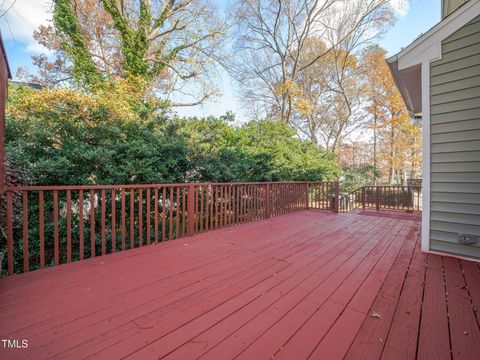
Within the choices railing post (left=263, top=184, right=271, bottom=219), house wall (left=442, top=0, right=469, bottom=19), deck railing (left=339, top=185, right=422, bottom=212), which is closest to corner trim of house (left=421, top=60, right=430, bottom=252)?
house wall (left=442, top=0, right=469, bottom=19)

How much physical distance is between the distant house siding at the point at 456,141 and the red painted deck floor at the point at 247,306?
0.42 metres

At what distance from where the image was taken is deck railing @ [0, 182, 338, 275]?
245 cm

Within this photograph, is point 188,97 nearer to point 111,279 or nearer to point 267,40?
point 267,40

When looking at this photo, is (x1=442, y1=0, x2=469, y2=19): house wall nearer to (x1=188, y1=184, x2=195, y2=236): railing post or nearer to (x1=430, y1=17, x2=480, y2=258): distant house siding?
(x1=430, y1=17, x2=480, y2=258): distant house siding

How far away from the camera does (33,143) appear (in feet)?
11.1

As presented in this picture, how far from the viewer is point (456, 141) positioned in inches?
108

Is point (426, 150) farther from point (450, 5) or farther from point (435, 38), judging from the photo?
point (450, 5)

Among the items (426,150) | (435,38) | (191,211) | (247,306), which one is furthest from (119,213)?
(435,38)

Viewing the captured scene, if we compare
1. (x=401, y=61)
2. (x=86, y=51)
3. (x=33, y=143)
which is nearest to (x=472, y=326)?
(x=401, y=61)

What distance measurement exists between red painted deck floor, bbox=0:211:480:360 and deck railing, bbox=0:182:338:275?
411 millimetres

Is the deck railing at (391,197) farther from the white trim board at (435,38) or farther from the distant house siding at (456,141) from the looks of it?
the white trim board at (435,38)

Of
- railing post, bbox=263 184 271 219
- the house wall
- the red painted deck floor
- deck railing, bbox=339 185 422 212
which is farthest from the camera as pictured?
deck railing, bbox=339 185 422 212

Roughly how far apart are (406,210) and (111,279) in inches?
298

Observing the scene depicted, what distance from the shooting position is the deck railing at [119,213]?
245cm
